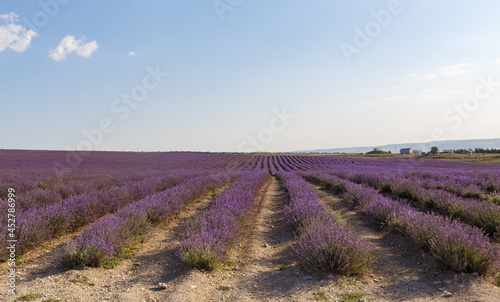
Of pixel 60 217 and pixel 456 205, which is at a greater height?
pixel 60 217

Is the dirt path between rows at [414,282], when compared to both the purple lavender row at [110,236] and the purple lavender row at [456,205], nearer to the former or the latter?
the purple lavender row at [456,205]

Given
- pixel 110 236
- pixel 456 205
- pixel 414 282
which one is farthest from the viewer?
pixel 456 205

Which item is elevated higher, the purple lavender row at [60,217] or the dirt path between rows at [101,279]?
the purple lavender row at [60,217]

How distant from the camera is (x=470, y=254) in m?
3.05

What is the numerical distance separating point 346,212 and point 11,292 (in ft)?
23.8

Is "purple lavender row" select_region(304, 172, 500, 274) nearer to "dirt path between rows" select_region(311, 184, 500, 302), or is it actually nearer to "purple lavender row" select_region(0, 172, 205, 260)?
"dirt path between rows" select_region(311, 184, 500, 302)

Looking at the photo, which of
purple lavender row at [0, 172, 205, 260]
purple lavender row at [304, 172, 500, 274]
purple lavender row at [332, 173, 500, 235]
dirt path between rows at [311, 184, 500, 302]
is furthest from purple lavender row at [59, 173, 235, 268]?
purple lavender row at [332, 173, 500, 235]

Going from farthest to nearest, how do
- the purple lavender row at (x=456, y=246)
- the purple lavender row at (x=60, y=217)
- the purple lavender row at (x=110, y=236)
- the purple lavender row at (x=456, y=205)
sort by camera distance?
the purple lavender row at (x=456, y=205) → the purple lavender row at (x=60, y=217) → the purple lavender row at (x=110, y=236) → the purple lavender row at (x=456, y=246)

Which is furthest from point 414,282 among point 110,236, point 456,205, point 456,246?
point 456,205

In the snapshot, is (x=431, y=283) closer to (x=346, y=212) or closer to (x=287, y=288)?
(x=287, y=288)

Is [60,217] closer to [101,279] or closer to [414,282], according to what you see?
[101,279]

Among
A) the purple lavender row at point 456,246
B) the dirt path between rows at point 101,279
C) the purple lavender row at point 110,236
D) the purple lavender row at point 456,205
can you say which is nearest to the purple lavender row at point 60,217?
the dirt path between rows at point 101,279

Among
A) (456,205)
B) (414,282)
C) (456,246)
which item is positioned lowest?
(414,282)

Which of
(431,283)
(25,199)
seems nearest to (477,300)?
(431,283)
